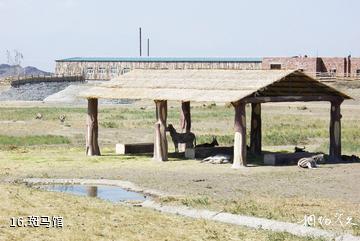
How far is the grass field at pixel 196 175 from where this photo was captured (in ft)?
54.0

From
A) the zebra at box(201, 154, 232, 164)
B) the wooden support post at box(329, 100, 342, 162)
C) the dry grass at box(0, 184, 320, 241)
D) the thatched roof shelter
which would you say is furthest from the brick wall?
the dry grass at box(0, 184, 320, 241)

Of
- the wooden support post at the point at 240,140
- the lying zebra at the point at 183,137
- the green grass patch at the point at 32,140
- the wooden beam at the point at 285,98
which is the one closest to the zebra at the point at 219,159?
the wooden support post at the point at 240,140

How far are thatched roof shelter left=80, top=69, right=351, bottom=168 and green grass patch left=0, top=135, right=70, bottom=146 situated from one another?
5.63 metres

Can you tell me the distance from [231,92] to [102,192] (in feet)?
23.8

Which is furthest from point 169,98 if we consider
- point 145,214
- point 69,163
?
point 145,214

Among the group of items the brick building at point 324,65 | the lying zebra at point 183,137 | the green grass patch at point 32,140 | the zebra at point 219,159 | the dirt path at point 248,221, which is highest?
the brick building at point 324,65

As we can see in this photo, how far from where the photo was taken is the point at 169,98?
27609 millimetres

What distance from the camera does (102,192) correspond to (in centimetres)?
2081

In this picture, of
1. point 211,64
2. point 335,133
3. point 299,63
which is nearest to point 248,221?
point 335,133

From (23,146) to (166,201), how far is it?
1734 centimetres

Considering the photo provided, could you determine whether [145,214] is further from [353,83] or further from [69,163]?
[353,83]

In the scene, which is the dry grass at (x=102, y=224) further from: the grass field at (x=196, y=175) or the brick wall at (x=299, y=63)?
the brick wall at (x=299, y=63)

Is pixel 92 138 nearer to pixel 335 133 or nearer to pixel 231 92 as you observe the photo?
pixel 231 92

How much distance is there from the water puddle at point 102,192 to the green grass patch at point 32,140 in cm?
1432
